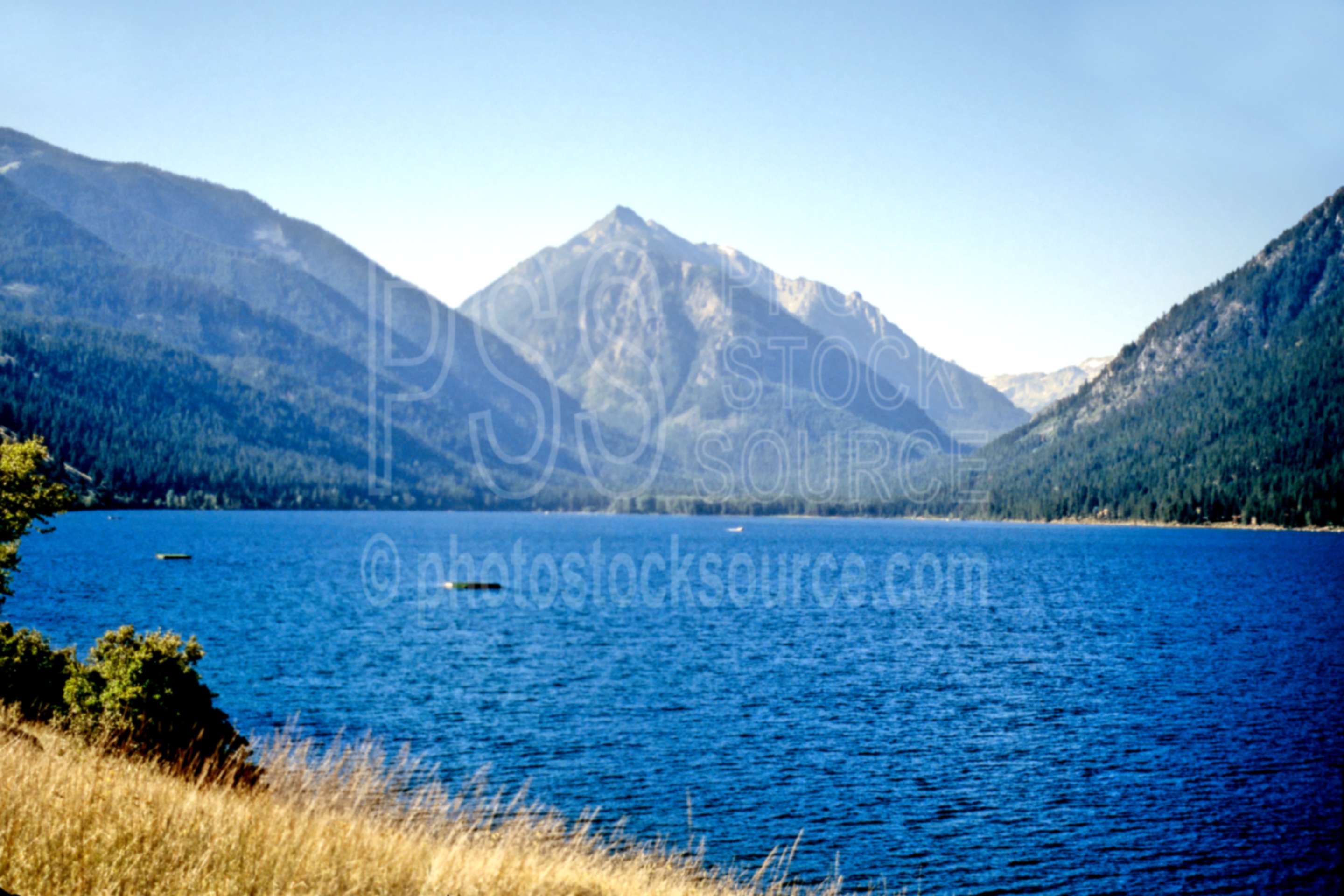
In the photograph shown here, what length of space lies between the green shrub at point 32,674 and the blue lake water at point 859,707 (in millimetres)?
15492

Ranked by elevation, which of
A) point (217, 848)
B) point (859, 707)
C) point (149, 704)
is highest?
point (217, 848)

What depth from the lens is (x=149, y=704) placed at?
2597 centimetres

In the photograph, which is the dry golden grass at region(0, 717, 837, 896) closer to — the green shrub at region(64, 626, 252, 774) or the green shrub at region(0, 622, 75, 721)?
the green shrub at region(64, 626, 252, 774)

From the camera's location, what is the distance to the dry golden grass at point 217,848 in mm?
12414

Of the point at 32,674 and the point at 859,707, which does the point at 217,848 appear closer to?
the point at 32,674

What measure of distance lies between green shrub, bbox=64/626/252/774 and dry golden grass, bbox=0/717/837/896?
146 centimetres

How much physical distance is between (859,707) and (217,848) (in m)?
45.8

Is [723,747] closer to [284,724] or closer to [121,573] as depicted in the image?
[284,724]

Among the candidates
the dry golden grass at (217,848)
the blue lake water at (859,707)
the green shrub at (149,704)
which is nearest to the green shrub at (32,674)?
the green shrub at (149,704)

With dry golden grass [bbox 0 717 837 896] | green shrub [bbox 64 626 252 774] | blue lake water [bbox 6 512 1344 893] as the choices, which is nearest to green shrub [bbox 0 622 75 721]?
green shrub [bbox 64 626 252 774]

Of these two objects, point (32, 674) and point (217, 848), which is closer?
point (217, 848)

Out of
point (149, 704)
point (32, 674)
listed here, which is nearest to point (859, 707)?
point (149, 704)

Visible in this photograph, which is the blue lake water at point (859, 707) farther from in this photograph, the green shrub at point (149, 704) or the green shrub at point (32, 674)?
the green shrub at point (32, 674)

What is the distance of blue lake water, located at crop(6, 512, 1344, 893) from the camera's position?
34.5m
